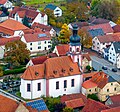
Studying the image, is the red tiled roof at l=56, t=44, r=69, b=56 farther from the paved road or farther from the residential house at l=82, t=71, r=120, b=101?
the residential house at l=82, t=71, r=120, b=101

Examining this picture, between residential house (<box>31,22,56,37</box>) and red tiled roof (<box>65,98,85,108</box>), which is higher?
residential house (<box>31,22,56,37</box>)

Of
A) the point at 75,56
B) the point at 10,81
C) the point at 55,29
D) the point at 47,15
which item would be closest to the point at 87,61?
the point at 75,56

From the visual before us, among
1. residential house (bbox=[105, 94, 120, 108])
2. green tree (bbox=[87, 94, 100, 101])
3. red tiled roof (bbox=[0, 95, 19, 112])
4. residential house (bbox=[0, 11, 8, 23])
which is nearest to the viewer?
red tiled roof (bbox=[0, 95, 19, 112])

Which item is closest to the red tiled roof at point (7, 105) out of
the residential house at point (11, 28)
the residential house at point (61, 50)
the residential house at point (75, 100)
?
the residential house at point (75, 100)

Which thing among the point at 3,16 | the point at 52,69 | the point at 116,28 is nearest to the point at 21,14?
the point at 3,16

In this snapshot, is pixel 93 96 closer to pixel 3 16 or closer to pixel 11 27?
pixel 11 27

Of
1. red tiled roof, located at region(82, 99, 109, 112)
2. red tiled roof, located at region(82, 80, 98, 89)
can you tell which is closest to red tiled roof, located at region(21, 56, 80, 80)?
red tiled roof, located at region(82, 80, 98, 89)
